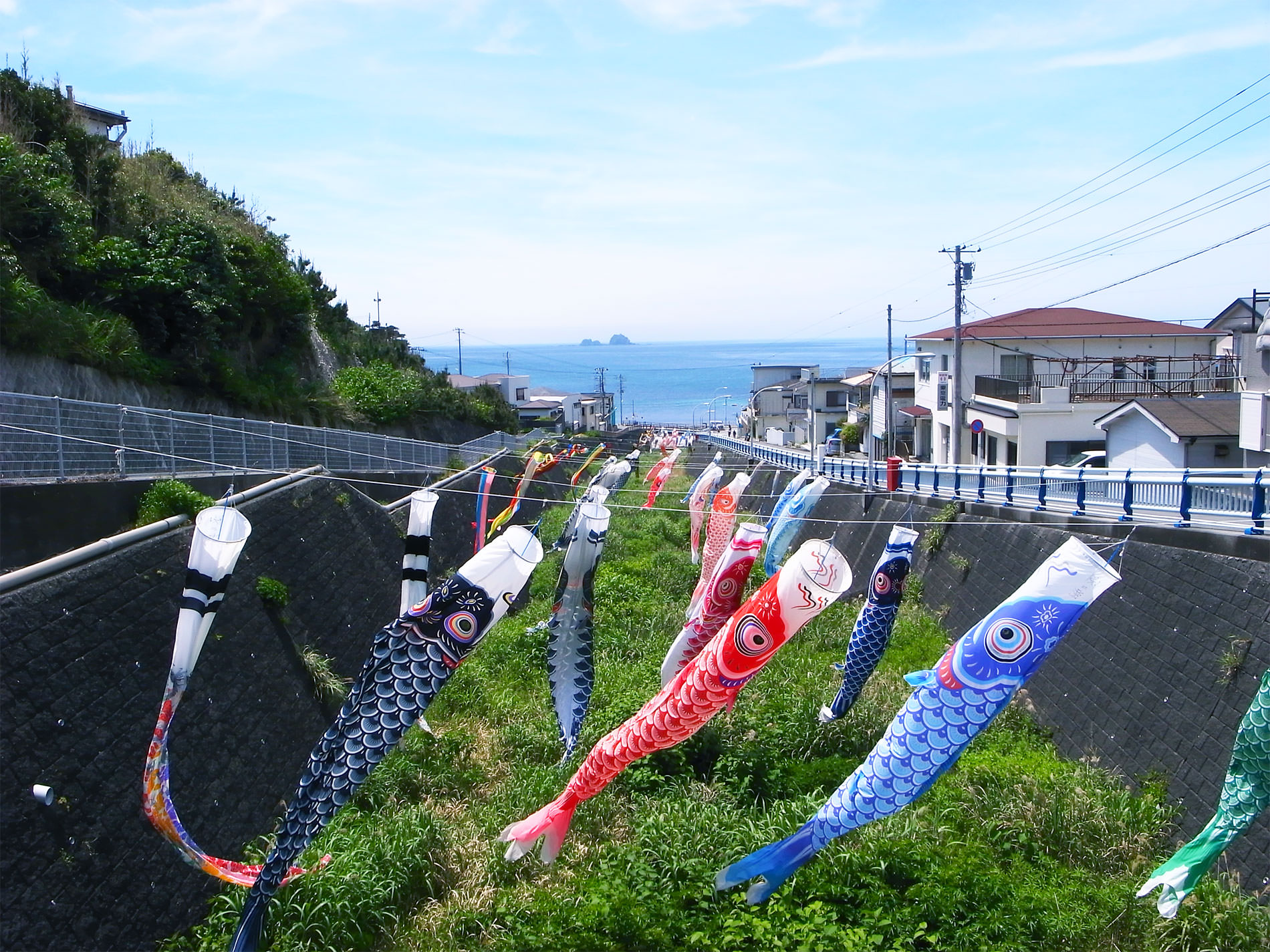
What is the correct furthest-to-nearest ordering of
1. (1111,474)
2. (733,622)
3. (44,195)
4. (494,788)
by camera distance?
(44,195) → (1111,474) → (494,788) → (733,622)

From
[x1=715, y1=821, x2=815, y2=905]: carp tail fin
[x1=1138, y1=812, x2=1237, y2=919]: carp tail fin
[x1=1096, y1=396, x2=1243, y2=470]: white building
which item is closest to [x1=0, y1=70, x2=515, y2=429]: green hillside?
[x1=715, y1=821, x2=815, y2=905]: carp tail fin

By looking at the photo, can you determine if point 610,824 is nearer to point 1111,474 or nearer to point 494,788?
point 494,788

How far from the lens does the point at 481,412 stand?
143 feet

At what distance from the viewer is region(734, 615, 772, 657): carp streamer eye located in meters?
7.84

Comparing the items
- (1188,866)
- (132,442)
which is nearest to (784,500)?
(1188,866)

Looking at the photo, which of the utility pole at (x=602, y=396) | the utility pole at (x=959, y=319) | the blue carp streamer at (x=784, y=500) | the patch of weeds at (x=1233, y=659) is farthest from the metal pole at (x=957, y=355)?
the utility pole at (x=602, y=396)

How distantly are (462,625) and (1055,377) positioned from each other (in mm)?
26331

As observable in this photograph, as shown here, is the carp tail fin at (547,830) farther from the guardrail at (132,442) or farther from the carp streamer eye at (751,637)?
the guardrail at (132,442)

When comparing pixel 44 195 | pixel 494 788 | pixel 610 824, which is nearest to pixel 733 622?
pixel 610 824

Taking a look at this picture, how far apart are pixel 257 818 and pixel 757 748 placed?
212 inches

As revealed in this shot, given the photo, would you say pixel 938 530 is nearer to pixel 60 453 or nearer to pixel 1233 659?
pixel 1233 659

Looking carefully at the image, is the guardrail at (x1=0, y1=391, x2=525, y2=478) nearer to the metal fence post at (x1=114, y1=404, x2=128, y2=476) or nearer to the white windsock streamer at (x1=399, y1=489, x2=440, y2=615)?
the metal fence post at (x1=114, y1=404, x2=128, y2=476)

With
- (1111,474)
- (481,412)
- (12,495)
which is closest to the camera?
(12,495)

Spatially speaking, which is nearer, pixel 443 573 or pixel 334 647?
pixel 334 647
